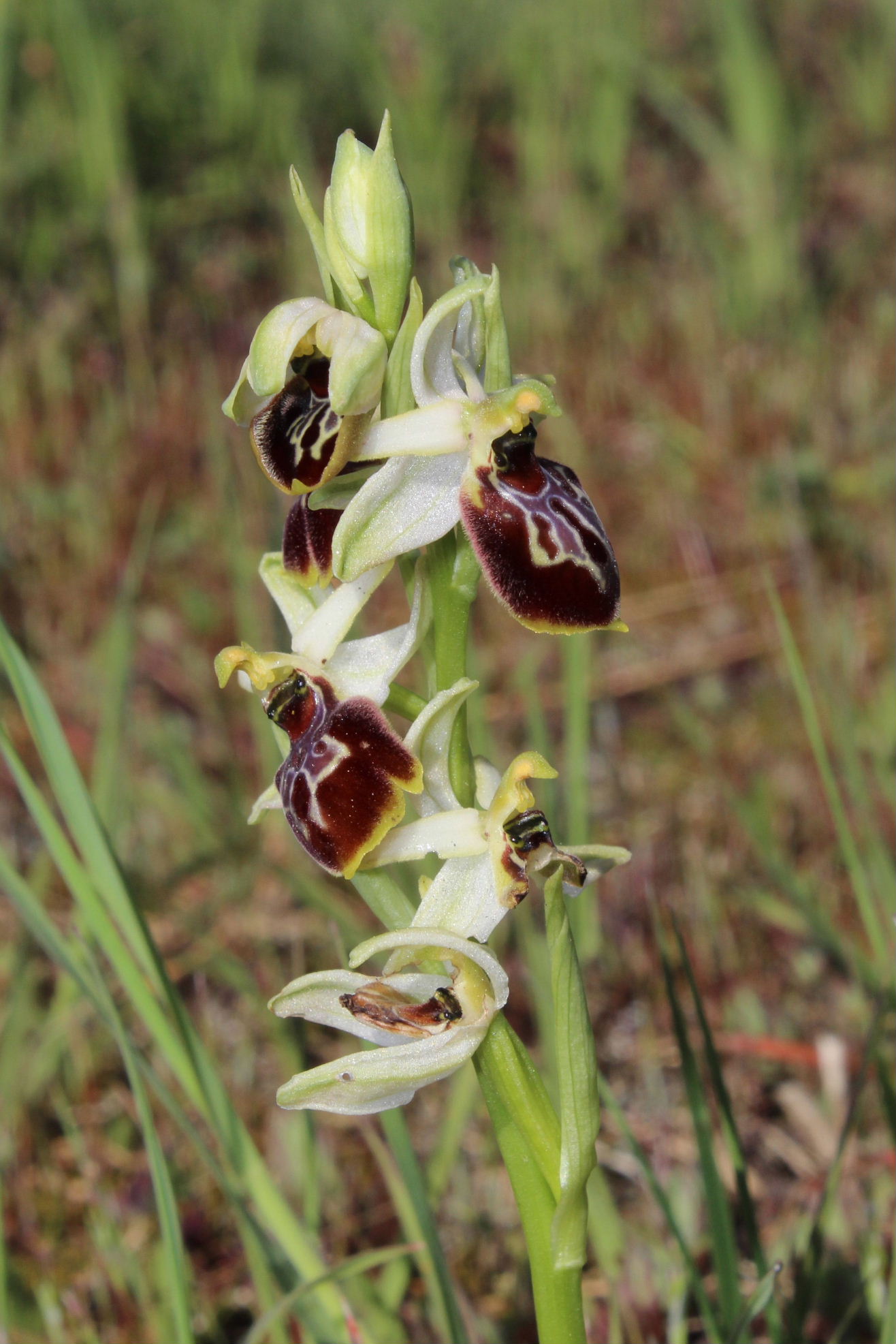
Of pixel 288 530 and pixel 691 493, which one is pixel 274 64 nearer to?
pixel 691 493

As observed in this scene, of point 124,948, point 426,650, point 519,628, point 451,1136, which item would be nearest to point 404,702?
point 426,650

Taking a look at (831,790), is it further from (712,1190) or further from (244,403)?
(244,403)

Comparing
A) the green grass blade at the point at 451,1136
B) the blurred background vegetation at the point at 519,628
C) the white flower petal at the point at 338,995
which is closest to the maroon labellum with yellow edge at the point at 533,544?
the white flower petal at the point at 338,995

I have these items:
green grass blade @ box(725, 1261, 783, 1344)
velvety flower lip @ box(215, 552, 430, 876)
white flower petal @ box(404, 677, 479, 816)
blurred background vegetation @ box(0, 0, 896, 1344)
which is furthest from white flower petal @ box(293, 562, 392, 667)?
green grass blade @ box(725, 1261, 783, 1344)

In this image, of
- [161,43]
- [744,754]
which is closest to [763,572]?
[744,754]

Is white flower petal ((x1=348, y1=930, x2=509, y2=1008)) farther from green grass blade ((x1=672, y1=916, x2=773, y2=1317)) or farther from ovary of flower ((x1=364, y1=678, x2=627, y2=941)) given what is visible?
green grass blade ((x1=672, y1=916, x2=773, y2=1317))

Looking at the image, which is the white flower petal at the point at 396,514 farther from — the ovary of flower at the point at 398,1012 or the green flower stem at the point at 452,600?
the ovary of flower at the point at 398,1012
